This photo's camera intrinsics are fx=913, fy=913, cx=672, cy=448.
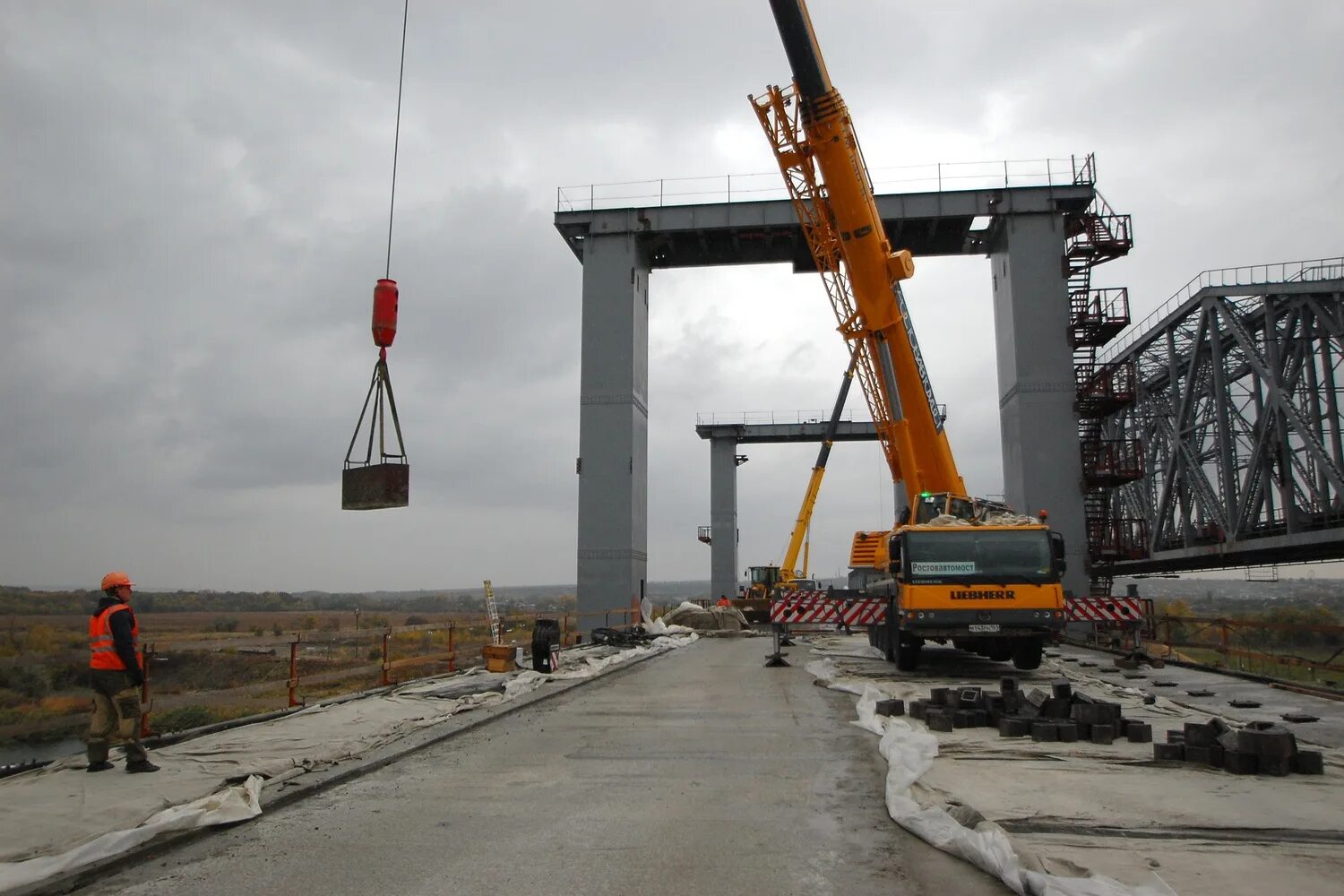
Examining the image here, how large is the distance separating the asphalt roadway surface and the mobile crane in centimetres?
550

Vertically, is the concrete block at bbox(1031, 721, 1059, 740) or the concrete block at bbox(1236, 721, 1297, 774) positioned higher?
the concrete block at bbox(1236, 721, 1297, 774)

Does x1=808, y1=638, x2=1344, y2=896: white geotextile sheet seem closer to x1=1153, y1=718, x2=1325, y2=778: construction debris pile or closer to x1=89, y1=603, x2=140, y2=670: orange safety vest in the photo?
x1=1153, y1=718, x2=1325, y2=778: construction debris pile

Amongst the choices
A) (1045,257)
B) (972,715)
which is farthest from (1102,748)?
(1045,257)

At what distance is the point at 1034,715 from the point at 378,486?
22.6 feet

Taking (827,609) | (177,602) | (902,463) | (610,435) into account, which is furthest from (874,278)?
(177,602)

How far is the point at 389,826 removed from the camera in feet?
19.5

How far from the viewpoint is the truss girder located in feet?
107

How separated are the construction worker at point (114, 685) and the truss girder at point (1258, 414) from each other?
2719 centimetres

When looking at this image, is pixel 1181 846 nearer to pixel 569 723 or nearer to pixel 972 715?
pixel 972 715

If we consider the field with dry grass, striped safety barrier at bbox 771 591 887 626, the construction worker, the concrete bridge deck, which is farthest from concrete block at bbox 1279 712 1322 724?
the construction worker

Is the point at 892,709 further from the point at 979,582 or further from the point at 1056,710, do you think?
the point at 979,582

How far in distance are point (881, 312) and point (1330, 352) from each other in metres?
24.8

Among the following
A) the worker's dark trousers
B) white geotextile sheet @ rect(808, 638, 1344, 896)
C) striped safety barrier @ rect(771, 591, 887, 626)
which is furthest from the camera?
striped safety barrier @ rect(771, 591, 887, 626)

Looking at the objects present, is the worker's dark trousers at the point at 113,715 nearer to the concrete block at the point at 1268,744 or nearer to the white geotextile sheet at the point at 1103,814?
the white geotextile sheet at the point at 1103,814
